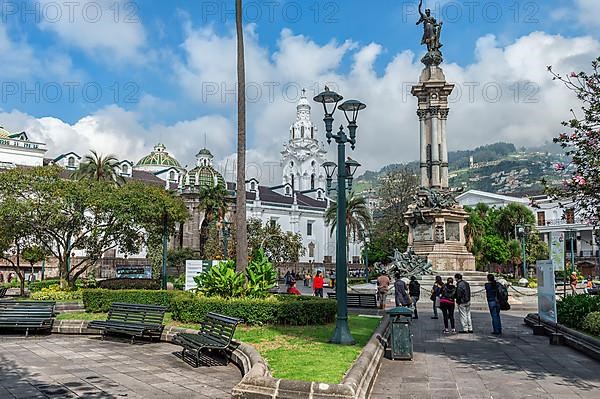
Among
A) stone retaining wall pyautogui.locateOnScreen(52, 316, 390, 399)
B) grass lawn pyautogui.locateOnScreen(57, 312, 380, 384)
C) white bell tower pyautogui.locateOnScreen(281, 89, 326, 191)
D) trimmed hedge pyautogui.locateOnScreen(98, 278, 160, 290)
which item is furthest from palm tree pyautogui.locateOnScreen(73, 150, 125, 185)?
white bell tower pyautogui.locateOnScreen(281, 89, 326, 191)

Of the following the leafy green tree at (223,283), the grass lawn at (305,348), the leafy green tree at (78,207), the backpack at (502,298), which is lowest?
the grass lawn at (305,348)

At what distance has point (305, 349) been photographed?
34.3ft

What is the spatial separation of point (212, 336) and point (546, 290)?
342 inches

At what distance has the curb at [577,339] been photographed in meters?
10.9

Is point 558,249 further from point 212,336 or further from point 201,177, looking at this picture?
point 201,177

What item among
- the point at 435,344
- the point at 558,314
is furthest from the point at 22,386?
the point at 558,314

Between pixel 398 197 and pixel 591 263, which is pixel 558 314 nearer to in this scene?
pixel 398 197

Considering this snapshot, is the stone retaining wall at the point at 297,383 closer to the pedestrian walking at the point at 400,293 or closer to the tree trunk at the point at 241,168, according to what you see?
the pedestrian walking at the point at 400,293

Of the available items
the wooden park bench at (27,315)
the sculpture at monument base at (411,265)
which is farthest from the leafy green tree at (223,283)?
the sculpture at monument base at (411,265)

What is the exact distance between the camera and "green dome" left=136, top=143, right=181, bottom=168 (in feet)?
301

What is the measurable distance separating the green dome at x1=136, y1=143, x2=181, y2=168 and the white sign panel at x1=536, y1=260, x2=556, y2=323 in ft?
265

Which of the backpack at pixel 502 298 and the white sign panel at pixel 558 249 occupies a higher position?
the white sign panel at pixel 558 249

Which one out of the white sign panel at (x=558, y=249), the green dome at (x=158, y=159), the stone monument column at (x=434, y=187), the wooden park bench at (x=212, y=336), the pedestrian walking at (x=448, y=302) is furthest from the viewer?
the green dome at (x=158, y=159)

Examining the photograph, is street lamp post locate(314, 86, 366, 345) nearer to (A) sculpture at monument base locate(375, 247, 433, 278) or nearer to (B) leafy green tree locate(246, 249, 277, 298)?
(B) leafy green tree locate(246, 249, 277, 298)
